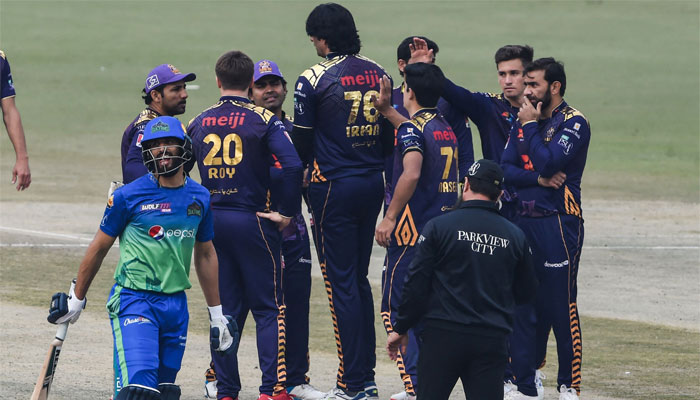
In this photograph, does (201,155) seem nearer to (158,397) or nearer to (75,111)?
(158,397)

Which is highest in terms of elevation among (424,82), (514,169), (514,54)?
(514,54)

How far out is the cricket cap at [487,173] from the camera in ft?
25.3

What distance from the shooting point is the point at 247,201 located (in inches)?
379

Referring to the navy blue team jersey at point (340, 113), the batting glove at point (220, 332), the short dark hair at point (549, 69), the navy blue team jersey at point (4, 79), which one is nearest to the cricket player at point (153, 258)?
the batting glove at point (220, 332)

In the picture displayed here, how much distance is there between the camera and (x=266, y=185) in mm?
9766

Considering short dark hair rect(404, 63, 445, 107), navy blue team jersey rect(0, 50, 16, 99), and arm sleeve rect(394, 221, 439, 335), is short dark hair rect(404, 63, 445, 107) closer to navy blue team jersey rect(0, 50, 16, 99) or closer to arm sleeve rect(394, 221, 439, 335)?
arm sleeve rect(394, 221, 439, 335)

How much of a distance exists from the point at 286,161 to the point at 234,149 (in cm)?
Result: 41

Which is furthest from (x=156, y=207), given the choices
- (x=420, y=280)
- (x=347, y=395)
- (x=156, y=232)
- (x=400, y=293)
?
(x=347, y=395)

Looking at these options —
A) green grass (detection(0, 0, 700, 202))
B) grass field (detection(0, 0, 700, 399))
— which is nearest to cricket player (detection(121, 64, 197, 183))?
grass field (detection(0, 0, 700, 399))

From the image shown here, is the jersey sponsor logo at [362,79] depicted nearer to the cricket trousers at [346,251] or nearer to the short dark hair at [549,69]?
the cricket trousers at [346,251]

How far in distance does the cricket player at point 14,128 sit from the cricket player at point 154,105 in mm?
1410

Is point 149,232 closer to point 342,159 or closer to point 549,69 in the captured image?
point 342,159

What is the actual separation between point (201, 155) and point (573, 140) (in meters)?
2.86

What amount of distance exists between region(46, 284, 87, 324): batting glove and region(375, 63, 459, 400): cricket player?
252 cm
